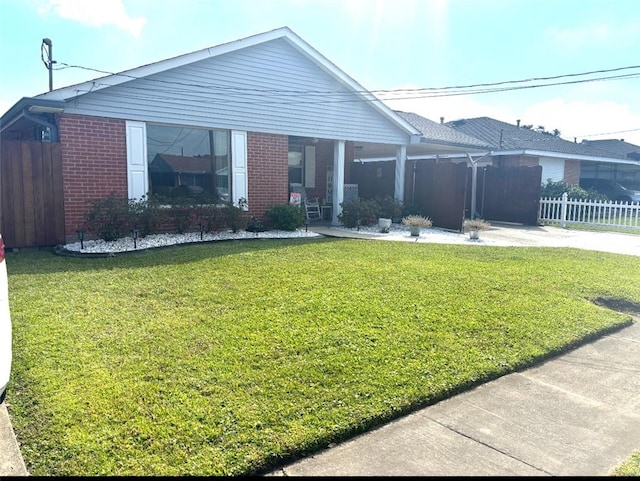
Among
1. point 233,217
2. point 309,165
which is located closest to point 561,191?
point 309,165

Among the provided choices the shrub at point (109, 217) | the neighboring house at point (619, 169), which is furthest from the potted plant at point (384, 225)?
the neighboring house at point (619, 169)

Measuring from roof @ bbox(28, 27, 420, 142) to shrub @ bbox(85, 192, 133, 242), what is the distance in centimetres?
211

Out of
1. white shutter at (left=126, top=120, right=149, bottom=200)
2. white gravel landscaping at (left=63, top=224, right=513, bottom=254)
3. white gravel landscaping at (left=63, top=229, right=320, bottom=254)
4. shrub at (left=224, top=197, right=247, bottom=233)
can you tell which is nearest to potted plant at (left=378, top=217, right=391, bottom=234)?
white gravel landscaping at (left=63, top=224, right=513, bottom=254)

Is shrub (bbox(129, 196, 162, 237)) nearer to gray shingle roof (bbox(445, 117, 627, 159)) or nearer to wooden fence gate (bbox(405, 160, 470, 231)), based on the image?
wooden fence gate (bbox(405, 160, 470, 231))

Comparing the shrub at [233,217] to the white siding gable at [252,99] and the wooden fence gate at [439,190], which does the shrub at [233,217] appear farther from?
the wooden fence gate at [439,190]

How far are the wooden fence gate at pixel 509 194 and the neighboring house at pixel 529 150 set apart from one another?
3.83m

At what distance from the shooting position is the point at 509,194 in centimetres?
1652

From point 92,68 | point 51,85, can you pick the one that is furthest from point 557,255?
point 51,85

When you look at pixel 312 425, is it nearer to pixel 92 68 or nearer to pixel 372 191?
pixel 92 68

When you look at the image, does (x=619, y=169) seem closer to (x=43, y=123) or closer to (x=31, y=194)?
(x=43, y=123)

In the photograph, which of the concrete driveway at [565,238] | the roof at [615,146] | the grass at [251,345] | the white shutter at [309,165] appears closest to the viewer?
the grass at [251,345]

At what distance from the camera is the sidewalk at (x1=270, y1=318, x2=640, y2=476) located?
265 centimetres

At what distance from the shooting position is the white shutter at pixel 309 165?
15844 mm

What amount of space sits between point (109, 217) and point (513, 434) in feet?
27.7
